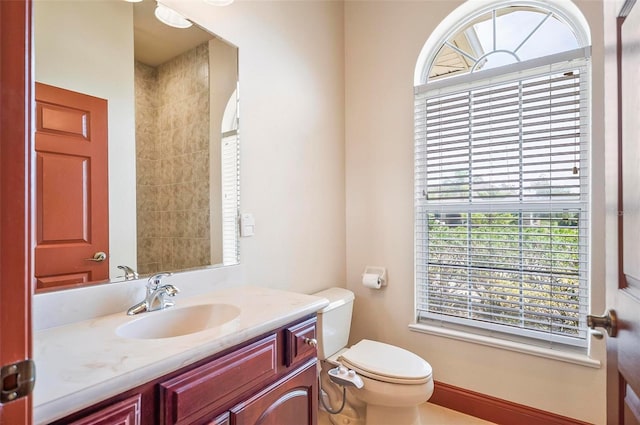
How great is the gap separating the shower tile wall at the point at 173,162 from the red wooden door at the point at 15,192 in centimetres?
81

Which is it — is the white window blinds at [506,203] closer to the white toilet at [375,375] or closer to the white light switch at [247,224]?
the white toilet at [375,375]

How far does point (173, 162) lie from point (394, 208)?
1.35 m

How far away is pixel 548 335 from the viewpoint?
1.69 metres

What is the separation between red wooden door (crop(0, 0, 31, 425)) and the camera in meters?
0.39

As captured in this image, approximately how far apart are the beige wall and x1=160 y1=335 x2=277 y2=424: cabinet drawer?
1.29 metres

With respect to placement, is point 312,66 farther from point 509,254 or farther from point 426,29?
point 509,254

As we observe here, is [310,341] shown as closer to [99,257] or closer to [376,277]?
[99,257]

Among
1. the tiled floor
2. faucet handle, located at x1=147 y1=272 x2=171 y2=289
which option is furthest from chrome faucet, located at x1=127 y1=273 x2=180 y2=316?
the tiled floor

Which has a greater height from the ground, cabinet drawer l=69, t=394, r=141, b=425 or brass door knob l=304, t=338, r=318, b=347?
cabinet drawer l=69, t=394, r=141, b=425

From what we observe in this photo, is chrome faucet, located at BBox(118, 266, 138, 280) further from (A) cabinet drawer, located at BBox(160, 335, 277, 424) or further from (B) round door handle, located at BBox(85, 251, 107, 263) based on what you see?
(A) cabinet drawer, located at BBox(160, 335, 277, 424)

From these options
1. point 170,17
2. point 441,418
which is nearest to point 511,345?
point 441,418

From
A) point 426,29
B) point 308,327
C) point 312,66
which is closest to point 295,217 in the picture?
point 308,327

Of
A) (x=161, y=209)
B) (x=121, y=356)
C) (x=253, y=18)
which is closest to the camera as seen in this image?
(x=121, y=356)

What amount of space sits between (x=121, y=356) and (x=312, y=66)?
181 cm
